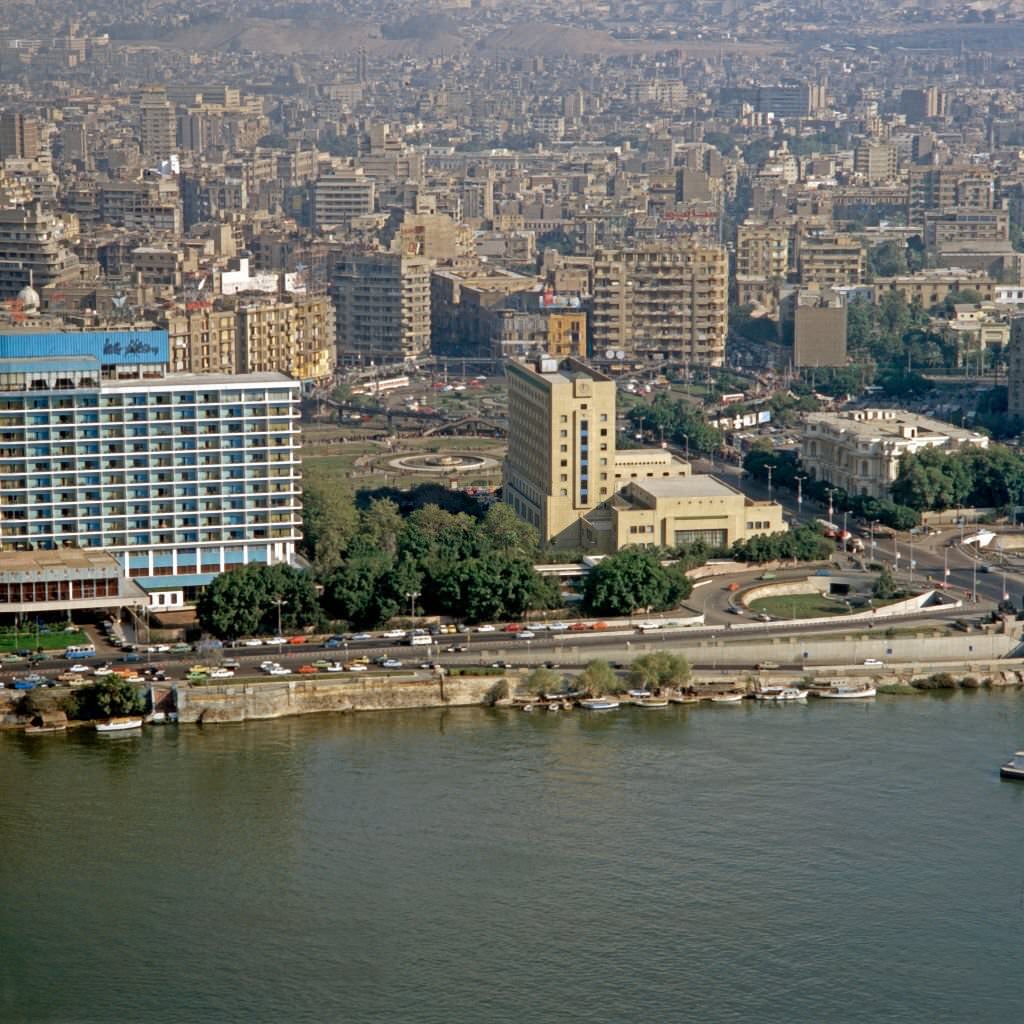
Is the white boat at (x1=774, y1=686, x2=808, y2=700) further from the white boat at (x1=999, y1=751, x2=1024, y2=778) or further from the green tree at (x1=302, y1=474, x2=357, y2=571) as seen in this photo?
the green tree at (x1=302, y1=474, x2=357, y2=571)

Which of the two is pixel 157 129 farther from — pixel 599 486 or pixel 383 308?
pixel 599 486

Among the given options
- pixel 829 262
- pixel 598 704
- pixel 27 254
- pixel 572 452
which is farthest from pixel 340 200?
pixel 598 704

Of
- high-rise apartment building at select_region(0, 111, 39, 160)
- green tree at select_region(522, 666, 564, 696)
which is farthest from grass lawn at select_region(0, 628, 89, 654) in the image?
high-rise apartment building at select_region(0, 111, 39, 160)

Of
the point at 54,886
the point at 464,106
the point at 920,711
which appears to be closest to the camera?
the point at 54,886

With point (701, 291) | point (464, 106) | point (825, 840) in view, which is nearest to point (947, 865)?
point (825, 840)

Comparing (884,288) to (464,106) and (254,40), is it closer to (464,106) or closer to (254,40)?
(464,106)

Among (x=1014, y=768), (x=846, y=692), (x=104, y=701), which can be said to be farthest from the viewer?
(x=846, y=692)
